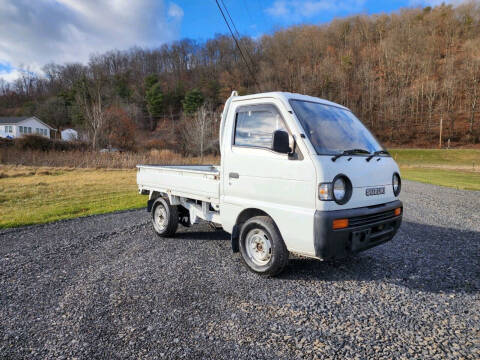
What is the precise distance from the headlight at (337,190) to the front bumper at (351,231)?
0.47ft

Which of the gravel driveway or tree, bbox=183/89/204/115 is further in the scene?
tree, bbox=183/89/204/115

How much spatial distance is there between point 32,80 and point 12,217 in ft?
348

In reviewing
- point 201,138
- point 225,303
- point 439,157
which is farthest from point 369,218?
point 439,157

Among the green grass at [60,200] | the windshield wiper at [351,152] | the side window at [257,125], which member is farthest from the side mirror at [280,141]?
the green grass at [60,200]

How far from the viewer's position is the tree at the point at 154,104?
72.8 meters

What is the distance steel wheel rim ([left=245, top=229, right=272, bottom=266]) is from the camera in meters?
3.88

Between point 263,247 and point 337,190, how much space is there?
125 cm

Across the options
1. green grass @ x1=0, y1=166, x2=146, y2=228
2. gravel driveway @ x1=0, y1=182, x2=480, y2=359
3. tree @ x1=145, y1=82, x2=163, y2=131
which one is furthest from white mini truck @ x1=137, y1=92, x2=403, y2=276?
tree @ x1=145, y1=82, x2=163, y2=131

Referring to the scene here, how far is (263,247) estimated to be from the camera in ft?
12.9

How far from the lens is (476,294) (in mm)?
3521

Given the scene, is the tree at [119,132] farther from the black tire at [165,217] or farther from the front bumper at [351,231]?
the front bumper at [351,231]

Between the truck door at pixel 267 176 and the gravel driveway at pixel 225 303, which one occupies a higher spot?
the truck door at pixel 267 176

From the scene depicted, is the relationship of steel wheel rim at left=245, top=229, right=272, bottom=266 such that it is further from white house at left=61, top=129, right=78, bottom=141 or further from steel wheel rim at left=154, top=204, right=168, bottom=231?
white house at left=61, top=129, right=78, bottom=141

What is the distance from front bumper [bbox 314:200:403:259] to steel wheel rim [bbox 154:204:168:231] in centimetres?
329
